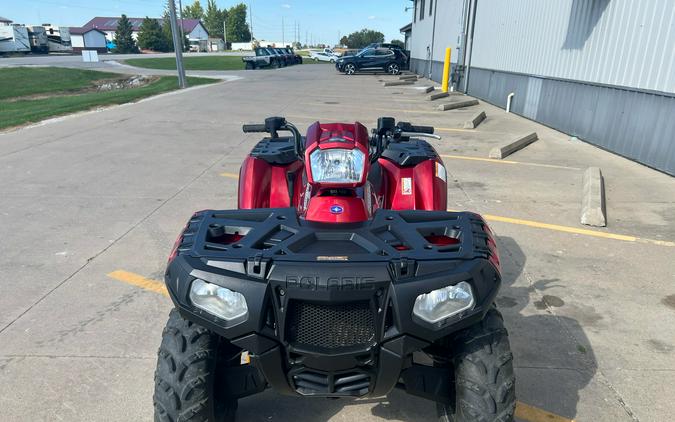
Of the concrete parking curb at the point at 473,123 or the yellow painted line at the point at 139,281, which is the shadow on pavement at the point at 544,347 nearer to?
the yellow painted line at the point at 139,281

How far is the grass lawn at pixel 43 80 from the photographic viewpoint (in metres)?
21.0

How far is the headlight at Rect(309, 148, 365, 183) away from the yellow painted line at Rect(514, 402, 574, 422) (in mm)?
1509

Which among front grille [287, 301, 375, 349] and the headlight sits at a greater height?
the headlight

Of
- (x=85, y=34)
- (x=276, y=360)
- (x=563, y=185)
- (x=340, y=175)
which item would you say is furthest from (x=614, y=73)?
(x=85, y=34)

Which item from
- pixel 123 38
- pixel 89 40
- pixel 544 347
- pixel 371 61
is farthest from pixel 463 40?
pixel 89 40

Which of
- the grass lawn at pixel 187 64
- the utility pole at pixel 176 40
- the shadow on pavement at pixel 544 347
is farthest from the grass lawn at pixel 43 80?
the shadow on pavement at pixel 544 347

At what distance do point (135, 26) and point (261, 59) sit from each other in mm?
79431

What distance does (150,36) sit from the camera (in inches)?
3086

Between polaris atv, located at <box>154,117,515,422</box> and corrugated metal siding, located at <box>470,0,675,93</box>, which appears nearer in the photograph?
polaris atv, located at <box>154,117,515,422</box>

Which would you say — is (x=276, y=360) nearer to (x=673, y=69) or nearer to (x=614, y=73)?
(x=673, y=69)

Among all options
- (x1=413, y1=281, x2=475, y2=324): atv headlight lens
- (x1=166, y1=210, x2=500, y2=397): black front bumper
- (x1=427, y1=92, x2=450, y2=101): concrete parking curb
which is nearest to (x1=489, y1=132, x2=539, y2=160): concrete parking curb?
(x1=166, y1=210, x2=500, y2=397): black front bumper

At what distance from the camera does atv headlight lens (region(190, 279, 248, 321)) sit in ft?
Result: 5.85

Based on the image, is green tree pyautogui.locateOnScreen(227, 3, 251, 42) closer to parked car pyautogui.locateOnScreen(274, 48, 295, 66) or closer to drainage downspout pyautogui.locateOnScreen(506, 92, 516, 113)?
parked car pyautogui.locateOnScreen(274, 48, 295, 66)

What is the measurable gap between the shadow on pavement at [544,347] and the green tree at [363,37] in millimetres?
122084
